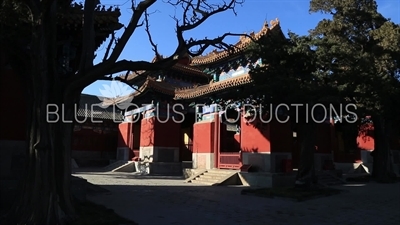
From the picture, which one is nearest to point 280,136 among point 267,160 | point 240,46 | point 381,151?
point 267,160

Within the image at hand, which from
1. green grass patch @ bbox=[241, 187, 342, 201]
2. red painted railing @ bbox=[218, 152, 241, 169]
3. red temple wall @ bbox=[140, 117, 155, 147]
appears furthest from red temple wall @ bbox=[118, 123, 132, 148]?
green grass patch @ bbox=[241, 187, 342, 201]

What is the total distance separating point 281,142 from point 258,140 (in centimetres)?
85

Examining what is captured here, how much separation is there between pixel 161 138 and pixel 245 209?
12.0 m

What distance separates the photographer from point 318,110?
34.6 feet

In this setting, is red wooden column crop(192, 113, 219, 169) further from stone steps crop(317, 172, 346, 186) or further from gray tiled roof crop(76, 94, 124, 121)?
gray tiled roof crop(76, 94, 124, 121)

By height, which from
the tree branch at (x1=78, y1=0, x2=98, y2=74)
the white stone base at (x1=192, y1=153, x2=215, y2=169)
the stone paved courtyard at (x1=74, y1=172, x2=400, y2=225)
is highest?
the tree branch at (x1=78, y1=0, x2=98, y2=74)

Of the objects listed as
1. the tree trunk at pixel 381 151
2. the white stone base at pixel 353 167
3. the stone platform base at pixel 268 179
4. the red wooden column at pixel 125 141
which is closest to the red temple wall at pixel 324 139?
the tree trunk at pixel 381 151

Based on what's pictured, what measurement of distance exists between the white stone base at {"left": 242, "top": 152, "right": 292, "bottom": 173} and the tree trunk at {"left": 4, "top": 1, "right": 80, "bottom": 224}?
29.5 ft

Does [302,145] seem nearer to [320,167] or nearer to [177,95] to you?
[320,167]

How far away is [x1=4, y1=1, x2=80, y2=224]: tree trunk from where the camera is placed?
5.31m

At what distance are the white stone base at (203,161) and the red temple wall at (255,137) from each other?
2.38 m

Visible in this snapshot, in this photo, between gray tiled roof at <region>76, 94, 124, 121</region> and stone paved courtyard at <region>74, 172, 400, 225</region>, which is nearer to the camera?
stone paved courtyard at <region>74, 172, 400, 225</region>

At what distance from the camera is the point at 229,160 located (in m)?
15.7

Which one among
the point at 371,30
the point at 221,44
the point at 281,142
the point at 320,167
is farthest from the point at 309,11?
the point at 221,44
